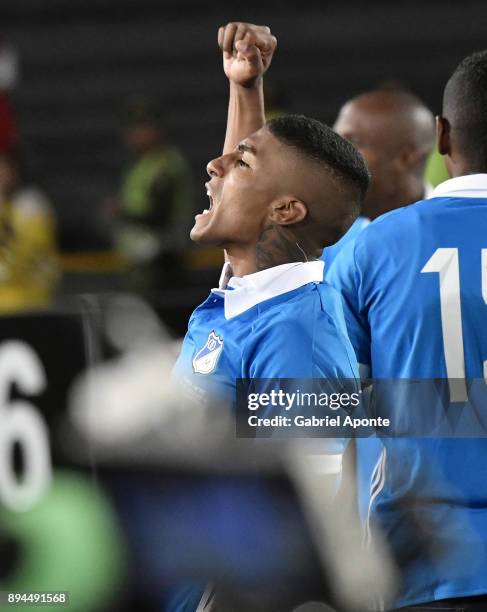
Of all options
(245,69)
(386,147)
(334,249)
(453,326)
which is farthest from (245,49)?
(386,147)

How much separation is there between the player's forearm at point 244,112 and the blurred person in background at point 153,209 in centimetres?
443

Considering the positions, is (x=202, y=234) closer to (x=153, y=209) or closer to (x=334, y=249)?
(x=334, y=249)

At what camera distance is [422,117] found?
3.38 metres

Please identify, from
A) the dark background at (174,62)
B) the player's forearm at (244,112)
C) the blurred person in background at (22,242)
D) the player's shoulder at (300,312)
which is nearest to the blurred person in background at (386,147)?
the player's forearm at (244,112)

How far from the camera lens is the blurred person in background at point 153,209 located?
673 cm

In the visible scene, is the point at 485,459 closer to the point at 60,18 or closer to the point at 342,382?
the point at 342,382

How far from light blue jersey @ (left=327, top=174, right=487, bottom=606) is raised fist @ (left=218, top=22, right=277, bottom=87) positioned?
1.54 ft

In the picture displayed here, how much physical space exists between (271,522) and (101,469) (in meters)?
0.43

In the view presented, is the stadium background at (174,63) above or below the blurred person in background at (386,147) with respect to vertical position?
above

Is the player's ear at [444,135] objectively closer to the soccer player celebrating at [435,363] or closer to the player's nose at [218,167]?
the soccer player celebrating at [435,363]

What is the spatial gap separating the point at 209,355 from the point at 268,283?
0.53 ft

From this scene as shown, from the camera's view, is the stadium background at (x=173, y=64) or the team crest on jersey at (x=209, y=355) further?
the stadium background at (x=173, y=64)

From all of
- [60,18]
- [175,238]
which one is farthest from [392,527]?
[60,18]

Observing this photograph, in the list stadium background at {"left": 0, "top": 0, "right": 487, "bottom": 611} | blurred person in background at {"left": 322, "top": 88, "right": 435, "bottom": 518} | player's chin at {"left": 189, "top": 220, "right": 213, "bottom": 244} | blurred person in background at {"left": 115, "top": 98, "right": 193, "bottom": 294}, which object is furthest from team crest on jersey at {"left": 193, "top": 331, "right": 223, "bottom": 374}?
stadium background at {"left": 0, "top": 0, "right": 487, "bottom": 611}
